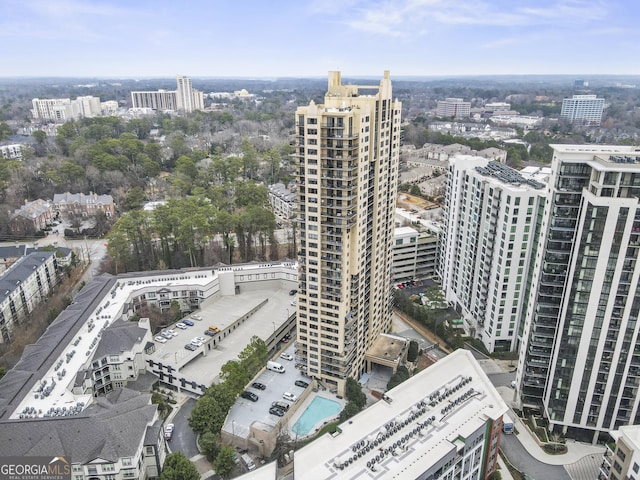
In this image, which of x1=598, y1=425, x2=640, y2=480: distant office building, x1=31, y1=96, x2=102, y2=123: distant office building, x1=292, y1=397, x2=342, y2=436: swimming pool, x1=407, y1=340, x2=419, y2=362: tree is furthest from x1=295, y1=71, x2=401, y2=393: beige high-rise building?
x1=31, y1=96, x2=102, y2=123: distant office building

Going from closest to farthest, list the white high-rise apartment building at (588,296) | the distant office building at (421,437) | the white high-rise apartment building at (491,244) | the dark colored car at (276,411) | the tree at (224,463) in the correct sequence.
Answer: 1. the distant office building at (421,437)
2. the white high-rise apartment building at (588,296)
3. the tree at (224,463)
4. the dark colored car at (276,411)
5. the white high-rise apartment building at (491,244)

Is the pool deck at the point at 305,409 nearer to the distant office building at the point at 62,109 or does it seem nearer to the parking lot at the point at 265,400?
the parking lot at the point at 265,400

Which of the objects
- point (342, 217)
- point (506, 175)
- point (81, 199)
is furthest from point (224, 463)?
point (81, 199)

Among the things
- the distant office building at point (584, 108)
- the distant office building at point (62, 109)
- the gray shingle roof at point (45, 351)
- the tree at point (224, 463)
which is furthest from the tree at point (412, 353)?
the distant office building at point (584, 108)

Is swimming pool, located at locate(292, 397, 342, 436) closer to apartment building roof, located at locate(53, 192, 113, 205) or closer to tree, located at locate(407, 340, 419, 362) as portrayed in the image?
tree, located at locate(407, 340, 419, 362)

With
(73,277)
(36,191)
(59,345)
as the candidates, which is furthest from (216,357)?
(36,191)

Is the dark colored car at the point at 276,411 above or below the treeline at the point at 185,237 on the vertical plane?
below

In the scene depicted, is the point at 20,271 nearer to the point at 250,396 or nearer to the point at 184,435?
the point at 184,435
